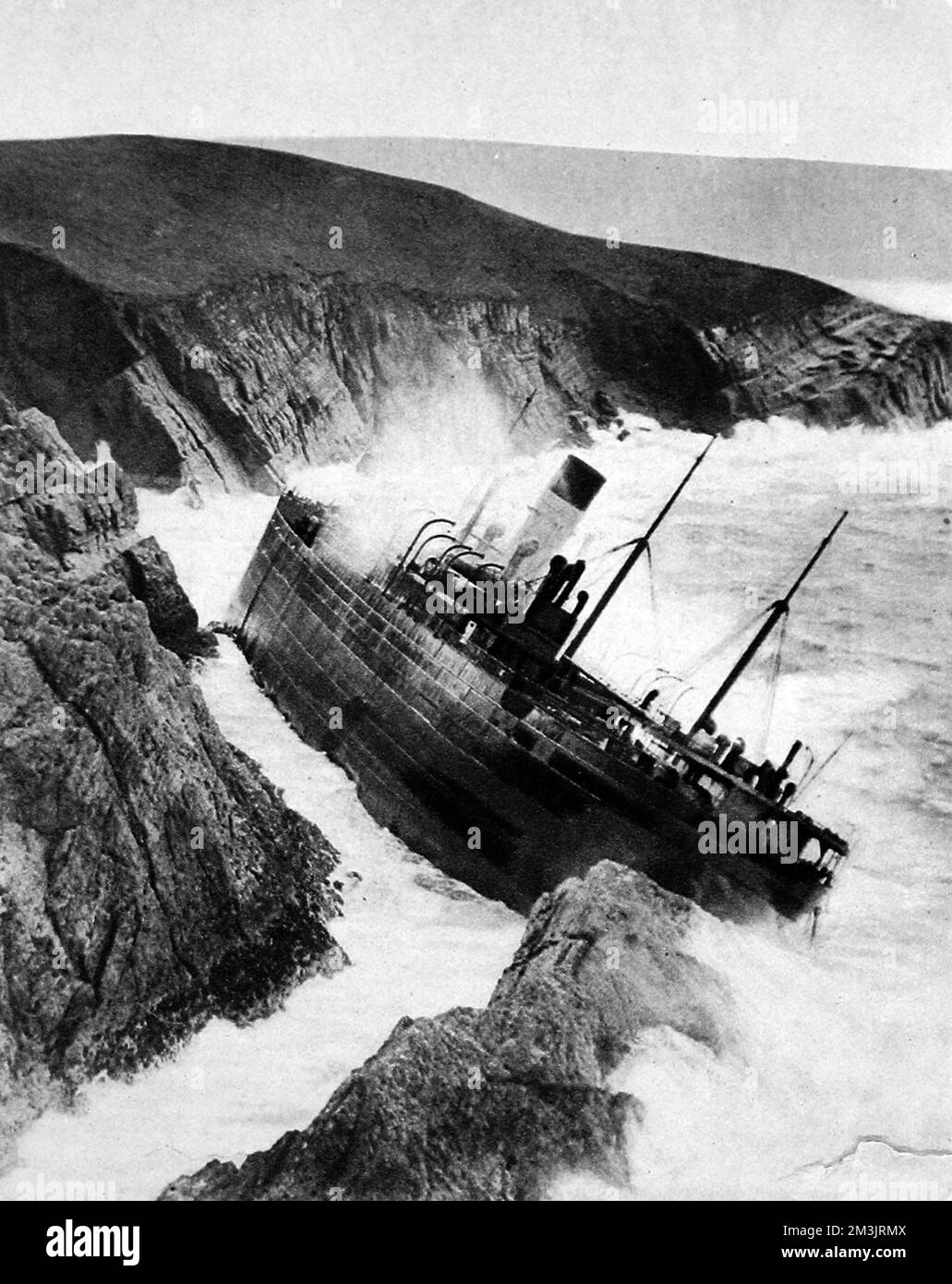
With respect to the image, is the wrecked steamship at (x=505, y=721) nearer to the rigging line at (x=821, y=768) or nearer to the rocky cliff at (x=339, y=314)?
the rigging line at (x=821, y=768)

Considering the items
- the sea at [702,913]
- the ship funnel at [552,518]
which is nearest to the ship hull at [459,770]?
the sea at [702,913]

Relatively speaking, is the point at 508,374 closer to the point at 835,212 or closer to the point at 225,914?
the point at 835,212

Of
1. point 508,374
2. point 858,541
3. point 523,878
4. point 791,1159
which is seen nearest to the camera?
point 791,1159

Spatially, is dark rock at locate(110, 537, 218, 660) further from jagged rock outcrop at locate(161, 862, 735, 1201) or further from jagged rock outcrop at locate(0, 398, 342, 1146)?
jagged rock outcrop at locate(161, 862, 735, 1201)

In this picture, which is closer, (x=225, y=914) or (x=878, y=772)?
(x=225, y=914)

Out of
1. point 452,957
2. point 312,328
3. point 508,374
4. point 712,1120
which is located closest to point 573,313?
point 508,374
